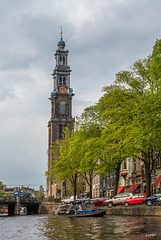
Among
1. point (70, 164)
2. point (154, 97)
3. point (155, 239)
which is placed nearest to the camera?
point (155, 239)

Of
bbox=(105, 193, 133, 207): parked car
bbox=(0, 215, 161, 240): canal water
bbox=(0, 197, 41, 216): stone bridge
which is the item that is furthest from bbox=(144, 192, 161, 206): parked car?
bbox=(0, 197, 41, 216): stone bridge

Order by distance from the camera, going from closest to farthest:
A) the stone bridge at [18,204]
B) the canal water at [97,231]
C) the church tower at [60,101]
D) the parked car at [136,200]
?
the canal water at [97,231] → the parked car at [136,200] → the stone bridge at [18,204] → the church tower at [60,101]

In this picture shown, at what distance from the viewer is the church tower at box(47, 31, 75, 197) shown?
543 feet

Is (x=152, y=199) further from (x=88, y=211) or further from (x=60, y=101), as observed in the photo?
(x=60, y=101)

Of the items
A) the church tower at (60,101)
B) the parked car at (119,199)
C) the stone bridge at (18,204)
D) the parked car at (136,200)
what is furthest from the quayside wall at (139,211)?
the church tower at (60,101)

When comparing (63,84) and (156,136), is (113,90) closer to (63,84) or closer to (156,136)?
(156,136)

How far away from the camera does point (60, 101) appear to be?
171250 millimetres

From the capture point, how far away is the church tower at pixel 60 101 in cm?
16538

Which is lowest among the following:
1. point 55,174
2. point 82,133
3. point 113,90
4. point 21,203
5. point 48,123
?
point 21,203

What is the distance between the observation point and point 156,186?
2135 inches

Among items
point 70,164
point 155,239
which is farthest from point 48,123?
point 155,239

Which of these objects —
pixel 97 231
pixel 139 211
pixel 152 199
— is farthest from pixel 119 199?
pixel 97 231

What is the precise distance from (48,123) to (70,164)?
4505 inches

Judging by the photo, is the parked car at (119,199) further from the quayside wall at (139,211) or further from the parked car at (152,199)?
the parked car at (152,199)
